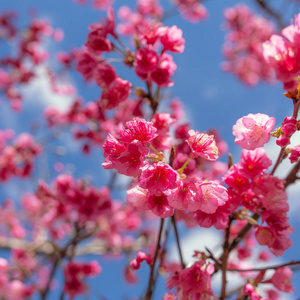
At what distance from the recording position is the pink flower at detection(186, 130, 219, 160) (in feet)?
4.17

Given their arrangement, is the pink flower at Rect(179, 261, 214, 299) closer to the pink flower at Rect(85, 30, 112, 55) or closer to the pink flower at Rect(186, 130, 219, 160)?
the pink flower at Rect(186, 130, 219, 160)

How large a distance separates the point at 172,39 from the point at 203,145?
0.88 metres

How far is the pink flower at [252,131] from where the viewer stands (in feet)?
4.13

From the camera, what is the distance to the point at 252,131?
4.26 ft

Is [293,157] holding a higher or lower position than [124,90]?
lower

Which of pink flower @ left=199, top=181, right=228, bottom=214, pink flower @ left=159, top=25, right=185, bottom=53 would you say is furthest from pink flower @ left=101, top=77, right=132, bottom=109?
pink flower @ left=199, top=181, right=228, bottom=214

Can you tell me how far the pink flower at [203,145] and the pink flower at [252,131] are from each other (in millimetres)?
119

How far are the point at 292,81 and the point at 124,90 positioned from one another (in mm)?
1008

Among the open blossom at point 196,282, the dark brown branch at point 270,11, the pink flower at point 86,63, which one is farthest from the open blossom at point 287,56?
the dark brown branch at point 270,11

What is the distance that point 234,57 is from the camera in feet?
30.6

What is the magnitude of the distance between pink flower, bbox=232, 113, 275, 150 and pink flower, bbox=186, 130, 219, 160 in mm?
119

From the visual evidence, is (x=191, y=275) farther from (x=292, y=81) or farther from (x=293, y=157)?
(x=292, y=81)

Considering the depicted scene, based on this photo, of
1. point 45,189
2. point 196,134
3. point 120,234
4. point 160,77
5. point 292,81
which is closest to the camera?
point 292,81

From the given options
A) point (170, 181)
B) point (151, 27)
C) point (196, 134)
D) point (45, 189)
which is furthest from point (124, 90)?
point (45, 189)
